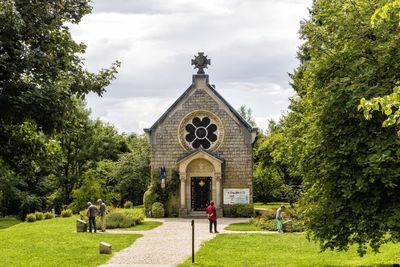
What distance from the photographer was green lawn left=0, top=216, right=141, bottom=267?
17.6 meters

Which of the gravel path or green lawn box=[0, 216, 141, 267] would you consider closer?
the gravel path

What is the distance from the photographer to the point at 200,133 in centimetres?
3750

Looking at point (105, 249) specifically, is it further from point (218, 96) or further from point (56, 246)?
point (218, 96)

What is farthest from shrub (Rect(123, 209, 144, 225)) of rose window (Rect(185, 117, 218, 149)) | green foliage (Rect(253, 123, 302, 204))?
green foliage (Rect(253, 123, 302, 204))

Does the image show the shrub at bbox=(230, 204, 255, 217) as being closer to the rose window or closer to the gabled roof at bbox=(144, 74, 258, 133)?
the rose window

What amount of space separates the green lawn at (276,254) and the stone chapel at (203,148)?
493 inches

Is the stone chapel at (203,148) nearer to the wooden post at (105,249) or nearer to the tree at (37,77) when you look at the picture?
the wooden post at (105,249)

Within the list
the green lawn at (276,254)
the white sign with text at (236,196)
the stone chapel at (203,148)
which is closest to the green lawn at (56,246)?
the green lawn at (276,254)

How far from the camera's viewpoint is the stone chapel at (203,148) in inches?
1441

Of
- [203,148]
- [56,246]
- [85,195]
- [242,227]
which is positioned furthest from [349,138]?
[85,195]

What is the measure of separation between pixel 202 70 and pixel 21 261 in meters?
22.0

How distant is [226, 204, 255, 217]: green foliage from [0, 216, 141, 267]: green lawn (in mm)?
11237

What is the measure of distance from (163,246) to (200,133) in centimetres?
1663

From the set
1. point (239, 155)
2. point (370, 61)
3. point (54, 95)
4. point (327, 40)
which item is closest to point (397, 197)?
point (370, 61)
